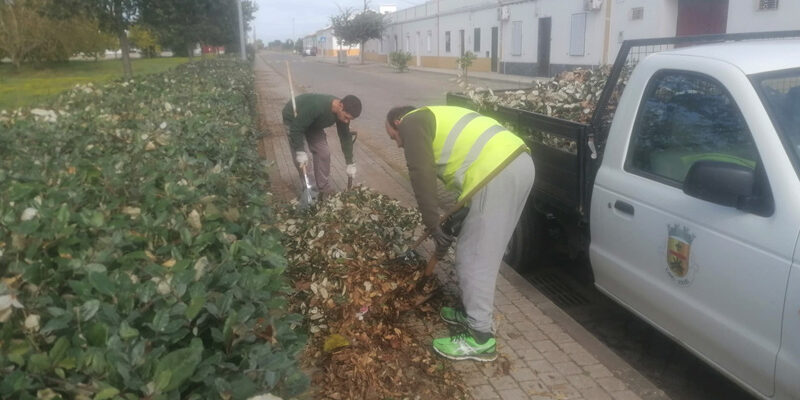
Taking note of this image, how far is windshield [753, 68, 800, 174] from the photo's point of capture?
2.81 metres

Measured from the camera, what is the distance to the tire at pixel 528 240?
4965 millimetres

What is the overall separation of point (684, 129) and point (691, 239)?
71 centimetres

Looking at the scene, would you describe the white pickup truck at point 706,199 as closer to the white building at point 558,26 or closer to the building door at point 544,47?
the white building at point 558,26

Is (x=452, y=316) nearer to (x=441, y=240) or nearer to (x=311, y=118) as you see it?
(x=441, y=240)

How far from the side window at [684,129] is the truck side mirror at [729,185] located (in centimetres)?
25

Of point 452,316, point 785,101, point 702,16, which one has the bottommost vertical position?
point 452,316

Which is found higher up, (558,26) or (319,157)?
(558,26)

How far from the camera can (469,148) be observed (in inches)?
143

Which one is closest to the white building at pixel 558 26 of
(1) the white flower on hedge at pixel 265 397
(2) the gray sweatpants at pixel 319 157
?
(2) the gray sweatpants at pixel 319 157

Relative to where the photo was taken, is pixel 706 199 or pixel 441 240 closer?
pixel 706 199

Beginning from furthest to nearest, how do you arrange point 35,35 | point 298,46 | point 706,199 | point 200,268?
point 298,46 → point 35,35 → point 706,199 → point 200,268

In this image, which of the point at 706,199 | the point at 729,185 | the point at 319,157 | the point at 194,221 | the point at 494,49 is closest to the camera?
the point at 194,221

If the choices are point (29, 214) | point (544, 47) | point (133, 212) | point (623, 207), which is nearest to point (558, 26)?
point (544, 47)

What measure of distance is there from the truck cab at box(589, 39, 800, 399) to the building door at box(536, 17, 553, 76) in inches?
1062
